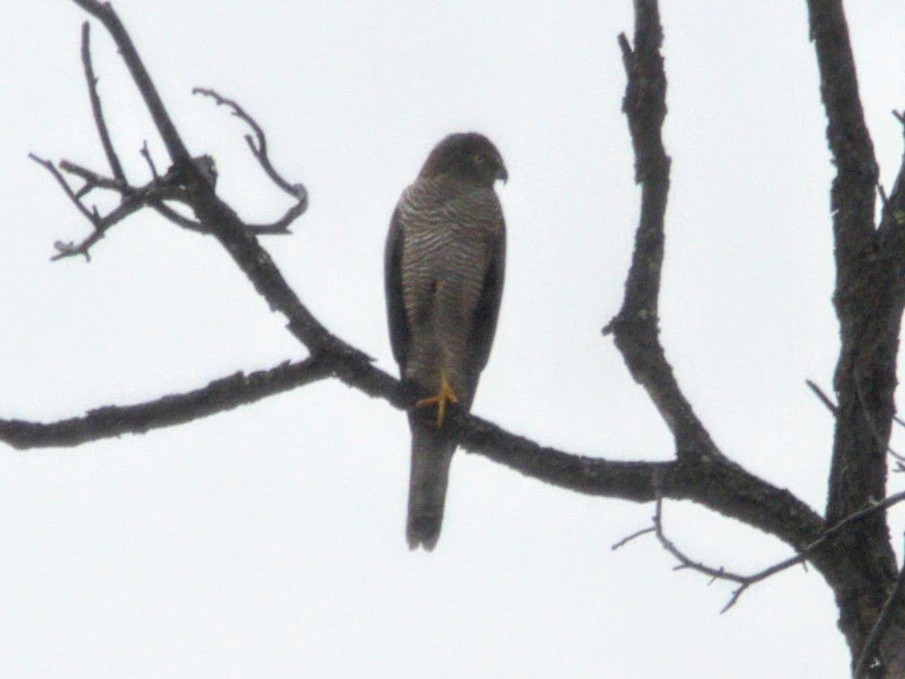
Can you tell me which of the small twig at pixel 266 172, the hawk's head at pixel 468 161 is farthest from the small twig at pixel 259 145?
the hawk's head at pixel 468 161

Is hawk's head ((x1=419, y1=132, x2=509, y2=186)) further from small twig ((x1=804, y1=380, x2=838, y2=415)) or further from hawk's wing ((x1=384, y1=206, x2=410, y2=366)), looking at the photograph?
small twig ((x1=804, y1=380, x2=838, y2=415))

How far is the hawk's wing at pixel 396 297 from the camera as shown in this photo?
7289 mm

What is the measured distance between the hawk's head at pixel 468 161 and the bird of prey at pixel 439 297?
0.14 metres

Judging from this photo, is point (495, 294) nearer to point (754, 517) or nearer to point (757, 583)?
point (754, 517)

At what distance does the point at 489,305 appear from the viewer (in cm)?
731

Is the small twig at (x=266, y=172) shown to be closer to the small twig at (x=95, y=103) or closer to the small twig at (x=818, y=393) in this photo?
the small twig at (x=95, y=103)

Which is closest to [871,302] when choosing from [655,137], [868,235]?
[868,235]

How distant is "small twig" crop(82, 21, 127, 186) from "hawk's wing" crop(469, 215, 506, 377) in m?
3.54

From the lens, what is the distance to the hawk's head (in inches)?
303

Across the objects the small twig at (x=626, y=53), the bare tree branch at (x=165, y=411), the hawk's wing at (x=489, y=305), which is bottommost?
the bare tree branch at (x=165, y=411)

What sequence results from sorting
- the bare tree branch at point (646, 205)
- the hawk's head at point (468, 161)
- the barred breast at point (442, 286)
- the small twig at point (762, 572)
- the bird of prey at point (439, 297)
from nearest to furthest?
the small twig at point (762, 572) → the bare tree branch at point (646, 205) → the bird of prey at point (439, 297) → the barred breast at point (442, 286) → the hawk's head at point (468, 161)

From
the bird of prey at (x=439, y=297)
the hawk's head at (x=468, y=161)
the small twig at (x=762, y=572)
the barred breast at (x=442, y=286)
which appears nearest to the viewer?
the small twig at (x=762, y=572)

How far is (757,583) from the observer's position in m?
2.96

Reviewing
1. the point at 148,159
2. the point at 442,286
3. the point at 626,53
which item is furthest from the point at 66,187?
the point at 442,286
